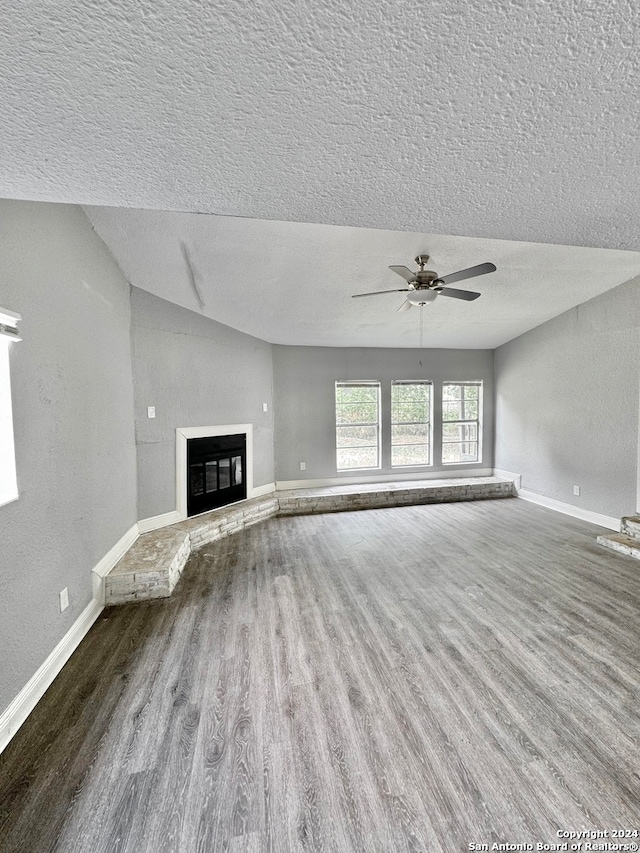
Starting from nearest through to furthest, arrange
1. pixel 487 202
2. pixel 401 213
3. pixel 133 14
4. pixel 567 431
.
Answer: pixel 133 14, pixel 487 202, pixel 401 213, pixel 567 431

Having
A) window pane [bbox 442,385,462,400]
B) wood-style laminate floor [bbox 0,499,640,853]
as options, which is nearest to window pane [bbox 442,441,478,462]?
window pane [bbox 442,385,462,400]

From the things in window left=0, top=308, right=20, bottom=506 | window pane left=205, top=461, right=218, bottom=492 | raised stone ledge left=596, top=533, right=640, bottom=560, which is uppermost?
window left=0, top=308, right=20, bottom=506

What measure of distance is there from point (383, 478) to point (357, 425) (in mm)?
1021

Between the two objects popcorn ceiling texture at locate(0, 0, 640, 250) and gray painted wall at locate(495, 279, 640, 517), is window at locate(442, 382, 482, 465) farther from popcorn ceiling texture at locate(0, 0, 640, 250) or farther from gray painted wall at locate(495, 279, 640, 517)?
popcorn ceiling texture at locate(0, 0, 640, 250)

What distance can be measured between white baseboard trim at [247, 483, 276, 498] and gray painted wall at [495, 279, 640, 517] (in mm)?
4086

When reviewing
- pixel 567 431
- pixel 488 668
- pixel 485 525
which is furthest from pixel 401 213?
pixel 567 431

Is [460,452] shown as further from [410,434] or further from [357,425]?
[357,425]

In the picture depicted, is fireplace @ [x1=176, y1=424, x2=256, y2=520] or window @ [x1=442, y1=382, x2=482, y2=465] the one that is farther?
window @ [x1=442, y1=382, x2=482, y2=465]

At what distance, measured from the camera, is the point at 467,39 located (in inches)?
26.9

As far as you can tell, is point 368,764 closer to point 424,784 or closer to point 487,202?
point 424,784

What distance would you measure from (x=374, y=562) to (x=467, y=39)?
3.56 metres

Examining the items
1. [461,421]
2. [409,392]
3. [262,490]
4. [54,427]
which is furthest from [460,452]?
[54,427]

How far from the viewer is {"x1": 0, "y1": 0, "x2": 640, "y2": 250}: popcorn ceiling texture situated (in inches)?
25.2

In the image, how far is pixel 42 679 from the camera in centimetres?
193
